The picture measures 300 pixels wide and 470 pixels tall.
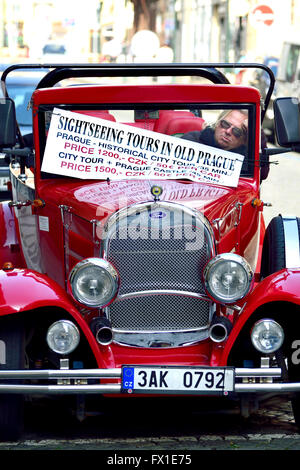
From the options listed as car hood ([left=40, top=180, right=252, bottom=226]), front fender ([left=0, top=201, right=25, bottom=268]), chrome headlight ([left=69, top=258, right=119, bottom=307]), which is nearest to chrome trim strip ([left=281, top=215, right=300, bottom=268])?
car hood ([left=40, top=180, right=252, bottom=226])

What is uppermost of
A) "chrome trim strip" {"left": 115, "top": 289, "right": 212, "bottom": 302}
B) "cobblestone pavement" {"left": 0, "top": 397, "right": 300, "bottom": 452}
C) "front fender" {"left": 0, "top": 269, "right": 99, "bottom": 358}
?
"front fender" {"left": 0, "top": 269, "right": 99, "bottom": 358}

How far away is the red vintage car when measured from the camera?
5242 millimetres

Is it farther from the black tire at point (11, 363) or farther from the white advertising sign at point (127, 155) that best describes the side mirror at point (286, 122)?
the black tire at point (11, 363)

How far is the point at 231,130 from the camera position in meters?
6.37

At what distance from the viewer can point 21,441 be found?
539cm

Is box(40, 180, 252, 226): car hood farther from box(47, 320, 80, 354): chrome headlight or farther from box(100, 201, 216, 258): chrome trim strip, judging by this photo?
box(47, 320, 80, 354): chrome headlight

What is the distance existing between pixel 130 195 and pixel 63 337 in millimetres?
973

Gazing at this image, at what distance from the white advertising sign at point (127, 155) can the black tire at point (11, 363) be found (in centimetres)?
128

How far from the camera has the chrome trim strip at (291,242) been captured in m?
5.80

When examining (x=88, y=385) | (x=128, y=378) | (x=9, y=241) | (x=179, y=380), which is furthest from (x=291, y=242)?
(x=9, y=241)

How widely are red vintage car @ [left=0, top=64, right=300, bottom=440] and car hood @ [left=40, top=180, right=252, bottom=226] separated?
0.04 ft

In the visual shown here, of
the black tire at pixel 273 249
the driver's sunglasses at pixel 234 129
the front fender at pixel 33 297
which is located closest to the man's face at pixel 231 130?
the driver's sunglasses at pixel 234 129

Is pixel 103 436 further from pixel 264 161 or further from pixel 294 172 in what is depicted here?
pixel 294 172

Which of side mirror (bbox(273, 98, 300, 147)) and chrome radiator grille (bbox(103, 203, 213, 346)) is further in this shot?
side mirror (bbox(273, 98, 300, 147))
